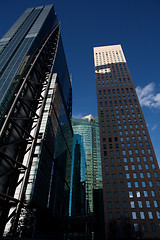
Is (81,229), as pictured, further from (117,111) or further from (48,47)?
(48,47)

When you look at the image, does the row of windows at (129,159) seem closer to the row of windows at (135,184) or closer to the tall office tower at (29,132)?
the row of windows at (135,184)

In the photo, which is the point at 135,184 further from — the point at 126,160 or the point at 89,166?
the point at 89,166

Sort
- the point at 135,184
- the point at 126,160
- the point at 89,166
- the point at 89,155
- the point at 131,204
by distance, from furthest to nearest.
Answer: the point at 89,155, the point at 89,166, the point at 126,160, the point at 135,184, the point at 131,204

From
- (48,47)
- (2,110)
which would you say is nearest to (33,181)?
(2,110)

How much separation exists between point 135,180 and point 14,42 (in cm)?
9556

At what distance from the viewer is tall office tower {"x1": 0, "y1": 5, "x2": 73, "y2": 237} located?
25250 millimetres

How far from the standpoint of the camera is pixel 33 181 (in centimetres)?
4266

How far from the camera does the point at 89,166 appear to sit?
154125 millimetres

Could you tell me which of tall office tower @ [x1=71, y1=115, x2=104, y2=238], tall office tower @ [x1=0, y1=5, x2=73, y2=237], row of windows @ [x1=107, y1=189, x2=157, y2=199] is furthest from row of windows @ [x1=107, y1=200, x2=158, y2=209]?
tall office tower @ [x1=71, y1=115, x2=104, y2=238]

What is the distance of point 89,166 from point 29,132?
124592 mm

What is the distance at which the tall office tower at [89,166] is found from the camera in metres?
119

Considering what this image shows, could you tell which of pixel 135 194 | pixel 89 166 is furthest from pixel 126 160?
pixel 89 166

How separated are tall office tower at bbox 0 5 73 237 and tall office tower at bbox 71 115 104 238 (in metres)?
52.6

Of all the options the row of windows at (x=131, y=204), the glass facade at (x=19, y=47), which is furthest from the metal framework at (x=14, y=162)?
the row of windows at (x=131, y=204)
